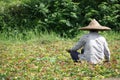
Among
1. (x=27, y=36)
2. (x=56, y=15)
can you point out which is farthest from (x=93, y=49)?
(x=56, y=15)

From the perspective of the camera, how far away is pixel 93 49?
30.0 feet

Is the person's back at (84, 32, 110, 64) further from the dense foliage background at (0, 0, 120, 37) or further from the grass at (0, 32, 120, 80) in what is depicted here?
the dense foliage background at (0, 0, 120, 37)

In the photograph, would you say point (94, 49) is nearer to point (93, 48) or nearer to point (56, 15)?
point (93, 48)

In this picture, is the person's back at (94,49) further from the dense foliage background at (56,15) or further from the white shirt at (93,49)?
the dense foliage background at (56,15)

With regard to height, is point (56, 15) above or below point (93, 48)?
above

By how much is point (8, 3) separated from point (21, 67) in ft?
30.9

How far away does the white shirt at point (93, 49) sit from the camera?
9.11 meters

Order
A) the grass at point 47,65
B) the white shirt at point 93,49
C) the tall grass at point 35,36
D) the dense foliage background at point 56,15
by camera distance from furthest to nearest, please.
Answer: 1. the dense foliage background at point 56,15
2. the tall grass at point 35,36
3. the white shirt at point 93,49
4. the grass at point 47,65

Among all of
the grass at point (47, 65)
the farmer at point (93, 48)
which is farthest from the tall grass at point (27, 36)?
the farmer at point (93, 48)

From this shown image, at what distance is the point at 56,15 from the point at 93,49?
27.0 ft

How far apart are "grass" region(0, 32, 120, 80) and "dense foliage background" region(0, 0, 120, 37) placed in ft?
9.89

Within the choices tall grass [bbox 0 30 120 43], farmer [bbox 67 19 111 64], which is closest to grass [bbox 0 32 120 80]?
farmer [bbox 67 19 111 64]

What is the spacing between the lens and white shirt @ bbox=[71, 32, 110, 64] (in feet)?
29.9

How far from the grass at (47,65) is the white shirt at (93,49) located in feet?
0.82
